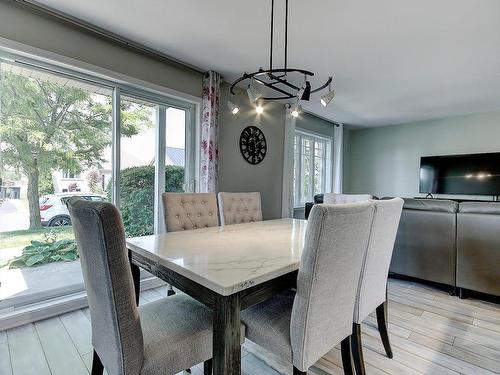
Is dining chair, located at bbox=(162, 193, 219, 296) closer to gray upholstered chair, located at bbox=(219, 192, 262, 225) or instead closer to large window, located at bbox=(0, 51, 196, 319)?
gray upholstered chair, located at bbox=(219, 192, 262, 225)

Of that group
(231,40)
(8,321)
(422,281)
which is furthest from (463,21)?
Answer: (8,321)

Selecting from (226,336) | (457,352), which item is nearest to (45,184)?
(226,336)

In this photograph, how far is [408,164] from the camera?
18.6ft

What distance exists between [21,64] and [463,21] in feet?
11.7

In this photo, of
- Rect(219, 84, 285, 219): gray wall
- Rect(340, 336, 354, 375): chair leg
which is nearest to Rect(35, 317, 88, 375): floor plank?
Rect(340, 336, 354, 375): chair leg

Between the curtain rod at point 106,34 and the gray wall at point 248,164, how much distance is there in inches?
28.5

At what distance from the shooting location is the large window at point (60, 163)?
218 centimetres

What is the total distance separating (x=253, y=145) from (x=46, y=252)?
2744mm

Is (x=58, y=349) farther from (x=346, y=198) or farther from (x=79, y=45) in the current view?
(x=346, y=198)

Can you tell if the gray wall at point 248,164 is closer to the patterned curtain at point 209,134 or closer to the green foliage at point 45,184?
the patterned curtain at point 209,134

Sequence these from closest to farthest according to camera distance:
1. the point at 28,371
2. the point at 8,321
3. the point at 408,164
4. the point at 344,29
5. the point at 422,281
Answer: the point at 28,371 → the point at 8,321 → the point at 344,29 → the point at 422,281 → the point at 408,164

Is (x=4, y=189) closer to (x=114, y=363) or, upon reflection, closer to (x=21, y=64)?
(x=21, y=64)

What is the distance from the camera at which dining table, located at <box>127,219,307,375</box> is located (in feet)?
3.16

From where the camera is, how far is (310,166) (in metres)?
5.50
